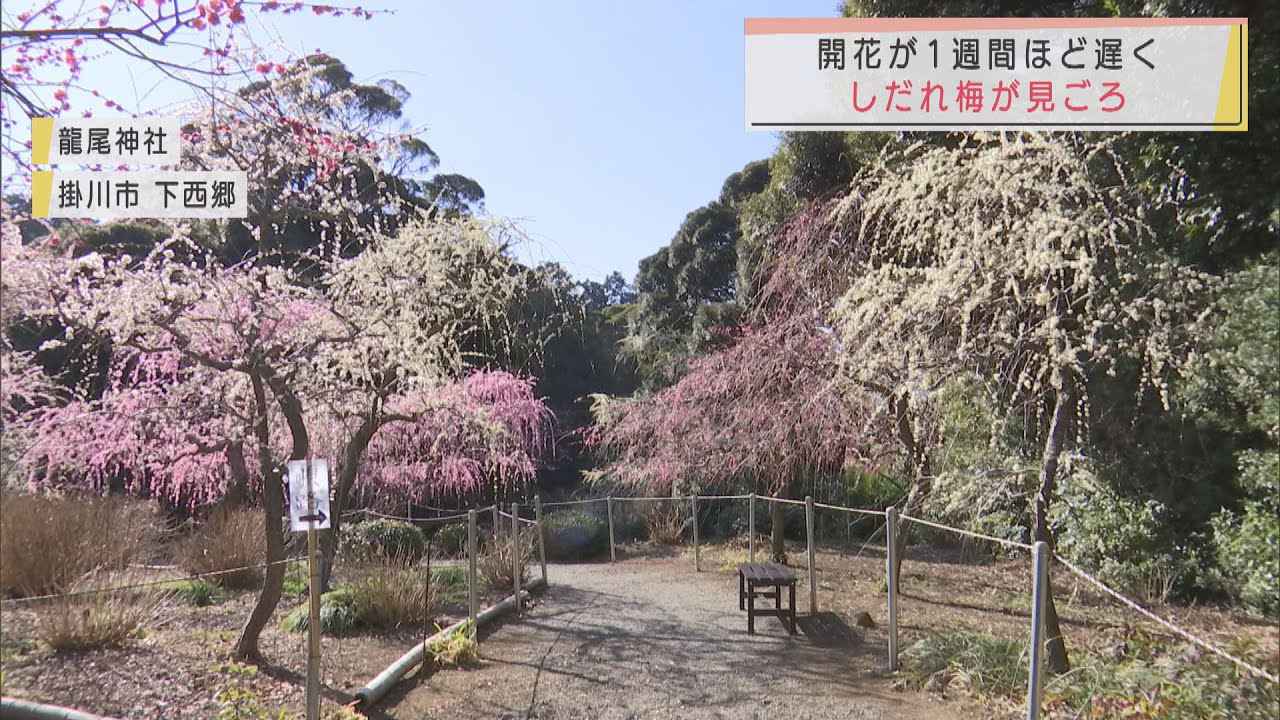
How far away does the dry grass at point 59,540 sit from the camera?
271 centimetres

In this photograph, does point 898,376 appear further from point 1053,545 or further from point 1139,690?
point 1139,690

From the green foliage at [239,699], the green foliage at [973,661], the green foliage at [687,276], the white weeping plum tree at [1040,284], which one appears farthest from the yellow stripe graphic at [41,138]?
the green foliage at [687,276]

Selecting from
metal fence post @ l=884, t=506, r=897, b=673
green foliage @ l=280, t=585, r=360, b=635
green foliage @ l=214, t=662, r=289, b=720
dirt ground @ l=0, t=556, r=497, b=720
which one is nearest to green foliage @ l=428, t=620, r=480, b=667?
dirt ground @ l=0, t=556, r=497, b=720

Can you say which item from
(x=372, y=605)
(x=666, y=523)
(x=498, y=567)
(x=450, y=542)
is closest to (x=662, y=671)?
(x=372, y=605)

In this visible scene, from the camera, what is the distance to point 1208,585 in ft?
19.5

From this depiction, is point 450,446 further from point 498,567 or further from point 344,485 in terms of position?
point 344,485

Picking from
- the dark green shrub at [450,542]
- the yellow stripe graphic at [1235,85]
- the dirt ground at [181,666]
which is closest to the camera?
the dirt ground at [181,666]

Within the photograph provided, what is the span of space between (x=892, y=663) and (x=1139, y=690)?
143 centimetres

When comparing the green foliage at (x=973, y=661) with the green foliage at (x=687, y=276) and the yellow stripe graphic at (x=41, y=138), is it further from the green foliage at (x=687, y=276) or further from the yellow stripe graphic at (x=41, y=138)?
the green foliage at (x=687, y=276)

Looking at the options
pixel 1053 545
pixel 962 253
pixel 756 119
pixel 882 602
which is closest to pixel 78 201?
pixel 756 119

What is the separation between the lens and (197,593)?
20.4 feet

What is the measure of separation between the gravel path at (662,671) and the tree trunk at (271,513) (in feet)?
2.96

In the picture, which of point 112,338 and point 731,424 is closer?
point 112,338

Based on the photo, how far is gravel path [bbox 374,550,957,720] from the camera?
4.39 metres
